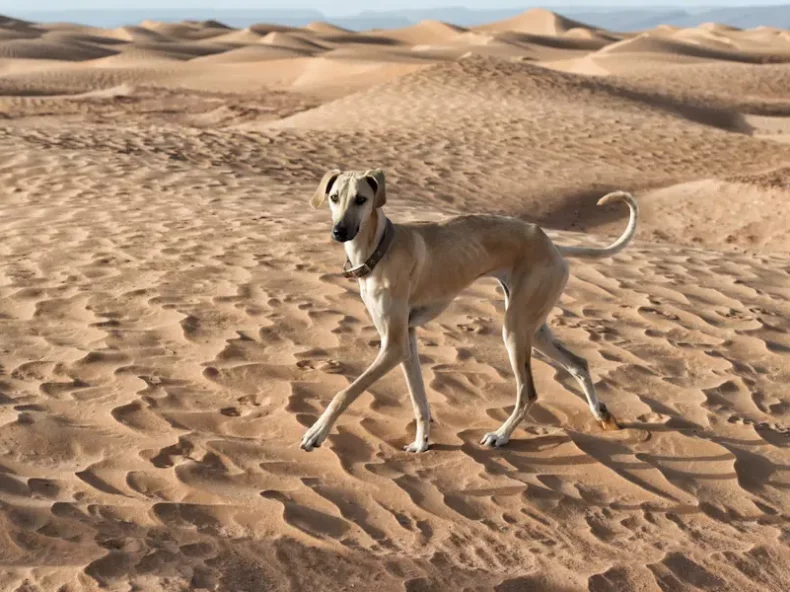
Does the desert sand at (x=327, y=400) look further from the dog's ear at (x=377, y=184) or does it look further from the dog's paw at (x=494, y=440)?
the dog's ear at (x=377, y=184)

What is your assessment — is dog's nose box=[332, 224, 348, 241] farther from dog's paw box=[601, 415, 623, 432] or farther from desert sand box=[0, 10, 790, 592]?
dog's paw box=[601, 415, 623, 432]

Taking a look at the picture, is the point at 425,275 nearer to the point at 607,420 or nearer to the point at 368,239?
the point at 368,239

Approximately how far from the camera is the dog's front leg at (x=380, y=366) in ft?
14.3

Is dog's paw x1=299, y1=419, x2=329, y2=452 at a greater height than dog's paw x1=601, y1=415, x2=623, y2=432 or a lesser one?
greater

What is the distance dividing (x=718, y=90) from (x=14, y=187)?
2316 centimetres

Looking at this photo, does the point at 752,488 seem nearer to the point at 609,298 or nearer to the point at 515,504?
the point at 515,504

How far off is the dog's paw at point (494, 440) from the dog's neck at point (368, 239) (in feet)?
3.68

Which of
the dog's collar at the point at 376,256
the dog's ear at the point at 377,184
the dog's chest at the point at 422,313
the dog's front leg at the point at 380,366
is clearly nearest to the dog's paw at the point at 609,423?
the dog's chest at the point at 422,313

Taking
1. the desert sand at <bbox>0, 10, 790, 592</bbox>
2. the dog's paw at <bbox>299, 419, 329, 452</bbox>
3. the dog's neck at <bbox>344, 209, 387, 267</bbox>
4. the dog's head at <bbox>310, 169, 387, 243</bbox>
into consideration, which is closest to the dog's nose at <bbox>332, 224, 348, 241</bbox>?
the dog's head at <bbox>310, 169, 387, 243</bbox>

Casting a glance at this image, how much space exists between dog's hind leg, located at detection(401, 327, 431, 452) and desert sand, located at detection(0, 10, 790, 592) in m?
0.10

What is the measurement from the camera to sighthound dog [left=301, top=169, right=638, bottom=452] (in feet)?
14.3

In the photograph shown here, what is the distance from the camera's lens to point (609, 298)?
7344mm

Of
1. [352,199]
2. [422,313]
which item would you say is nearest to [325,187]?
[352,199]

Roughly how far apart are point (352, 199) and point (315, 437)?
1.05 meters
